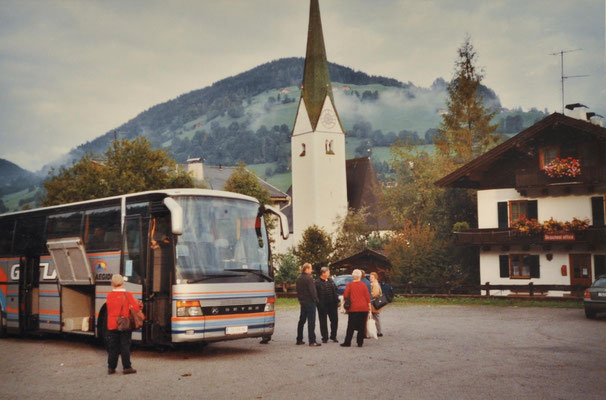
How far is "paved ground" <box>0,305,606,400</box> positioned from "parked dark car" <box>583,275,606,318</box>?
3595mm

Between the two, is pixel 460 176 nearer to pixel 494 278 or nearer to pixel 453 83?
pixel 494 278

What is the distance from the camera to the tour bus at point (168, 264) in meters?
14.8

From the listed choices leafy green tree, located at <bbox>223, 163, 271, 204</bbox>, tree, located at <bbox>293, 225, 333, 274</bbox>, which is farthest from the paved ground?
leafy green tree, located at <bbox>223, 163, 271, 204</bbox>

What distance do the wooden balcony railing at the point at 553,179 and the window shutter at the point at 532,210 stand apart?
1.52 m

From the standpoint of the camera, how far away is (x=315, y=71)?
80.4 metres

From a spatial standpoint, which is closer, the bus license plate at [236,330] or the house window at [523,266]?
the bus license plate at [236,330]

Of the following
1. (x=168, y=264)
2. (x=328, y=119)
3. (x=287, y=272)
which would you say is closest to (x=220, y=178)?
(x=328, y=119)

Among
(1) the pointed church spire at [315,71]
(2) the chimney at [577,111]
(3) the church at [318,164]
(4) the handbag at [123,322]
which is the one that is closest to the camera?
(4) the handbag at [123,322]

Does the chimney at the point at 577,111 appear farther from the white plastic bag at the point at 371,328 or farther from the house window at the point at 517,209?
the white plastic bag at the point at 371,328

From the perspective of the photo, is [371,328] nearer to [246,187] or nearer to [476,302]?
[476,302]

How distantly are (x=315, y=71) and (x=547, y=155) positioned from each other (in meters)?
42.5

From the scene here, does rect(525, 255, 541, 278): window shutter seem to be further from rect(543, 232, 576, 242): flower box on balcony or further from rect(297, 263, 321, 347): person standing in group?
rect(297, 263, 321, 347): person standing in group

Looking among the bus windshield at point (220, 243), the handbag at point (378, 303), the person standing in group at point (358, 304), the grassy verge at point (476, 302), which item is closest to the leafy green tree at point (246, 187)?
the grassy verge at point (476, 302)

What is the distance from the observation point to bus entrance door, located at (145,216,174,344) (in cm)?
1496
